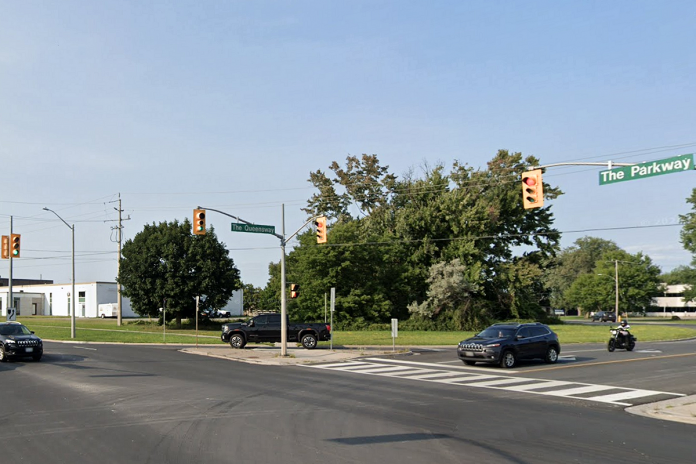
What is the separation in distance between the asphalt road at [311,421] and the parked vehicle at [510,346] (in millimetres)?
2304

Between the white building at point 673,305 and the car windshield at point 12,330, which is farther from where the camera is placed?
the white building at point 673,305

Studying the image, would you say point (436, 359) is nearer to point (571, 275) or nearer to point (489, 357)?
point (489, 357)

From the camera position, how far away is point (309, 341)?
32375 mm

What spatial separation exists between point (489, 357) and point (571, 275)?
5062 inches

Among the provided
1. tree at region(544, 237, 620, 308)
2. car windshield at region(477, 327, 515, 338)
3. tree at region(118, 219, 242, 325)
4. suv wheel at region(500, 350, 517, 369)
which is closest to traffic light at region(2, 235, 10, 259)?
tree at region(118, 219, 242, 325)

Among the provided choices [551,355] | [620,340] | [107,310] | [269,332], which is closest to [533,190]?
[551,355]

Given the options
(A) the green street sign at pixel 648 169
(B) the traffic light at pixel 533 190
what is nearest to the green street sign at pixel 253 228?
(B) the traffic light at pixel 533 190

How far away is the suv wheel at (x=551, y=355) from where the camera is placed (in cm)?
2406

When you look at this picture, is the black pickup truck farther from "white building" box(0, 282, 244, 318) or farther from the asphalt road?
"white building" box(0, 282, 244, 318)

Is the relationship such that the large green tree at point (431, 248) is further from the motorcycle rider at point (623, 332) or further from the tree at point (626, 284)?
the tree at point (626, 284)

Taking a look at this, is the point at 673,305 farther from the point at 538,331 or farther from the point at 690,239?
the point at 538,331

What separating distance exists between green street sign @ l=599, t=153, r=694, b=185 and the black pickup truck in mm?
19284

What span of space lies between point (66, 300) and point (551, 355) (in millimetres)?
96894

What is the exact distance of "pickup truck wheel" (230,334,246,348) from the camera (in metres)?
32.6
